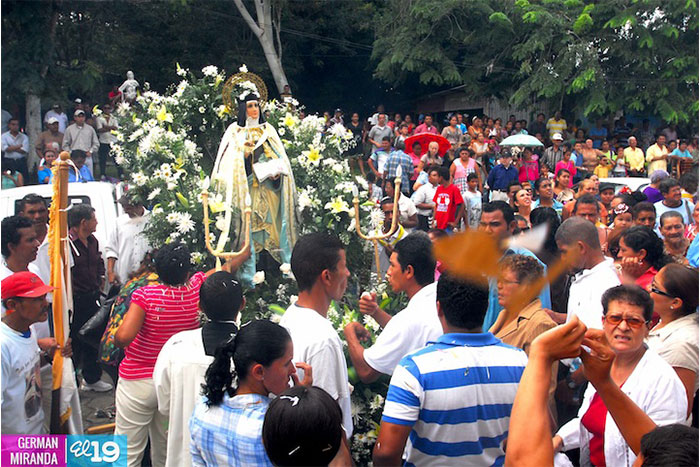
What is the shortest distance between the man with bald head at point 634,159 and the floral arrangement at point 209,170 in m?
9.02

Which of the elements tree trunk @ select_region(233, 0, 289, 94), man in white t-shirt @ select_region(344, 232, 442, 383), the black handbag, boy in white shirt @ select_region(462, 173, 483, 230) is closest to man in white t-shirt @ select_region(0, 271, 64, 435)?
the black handbag

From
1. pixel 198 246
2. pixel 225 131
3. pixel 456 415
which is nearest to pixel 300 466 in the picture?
pixel 456 415

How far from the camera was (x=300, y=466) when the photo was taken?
232cm

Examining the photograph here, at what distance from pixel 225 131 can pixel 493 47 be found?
983 cm

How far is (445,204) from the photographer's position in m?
9.56

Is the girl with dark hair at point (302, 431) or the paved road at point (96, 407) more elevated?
the girl with dark hair at point (302, 431)

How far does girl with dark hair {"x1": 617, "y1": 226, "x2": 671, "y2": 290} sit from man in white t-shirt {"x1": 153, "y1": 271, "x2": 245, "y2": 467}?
8.49ft

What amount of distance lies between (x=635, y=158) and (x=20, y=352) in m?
13.7

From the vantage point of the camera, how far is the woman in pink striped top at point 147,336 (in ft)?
14.0

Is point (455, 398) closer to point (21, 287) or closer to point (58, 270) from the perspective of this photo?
point (21, 287)

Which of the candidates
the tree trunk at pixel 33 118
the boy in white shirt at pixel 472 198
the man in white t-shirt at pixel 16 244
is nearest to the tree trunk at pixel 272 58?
the tree trunk at pixel 33 118

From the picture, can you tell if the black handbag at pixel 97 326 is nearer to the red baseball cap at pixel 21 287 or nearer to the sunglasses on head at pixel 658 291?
the red baseball cap at pixel 21 287

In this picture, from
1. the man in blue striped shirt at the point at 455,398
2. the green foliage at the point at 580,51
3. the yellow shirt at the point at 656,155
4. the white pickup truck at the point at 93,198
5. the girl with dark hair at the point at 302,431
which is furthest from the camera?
the green foliage at the point at 580,51

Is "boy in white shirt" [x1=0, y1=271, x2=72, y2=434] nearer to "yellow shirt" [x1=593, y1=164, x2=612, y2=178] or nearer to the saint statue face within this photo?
the saint statue face
